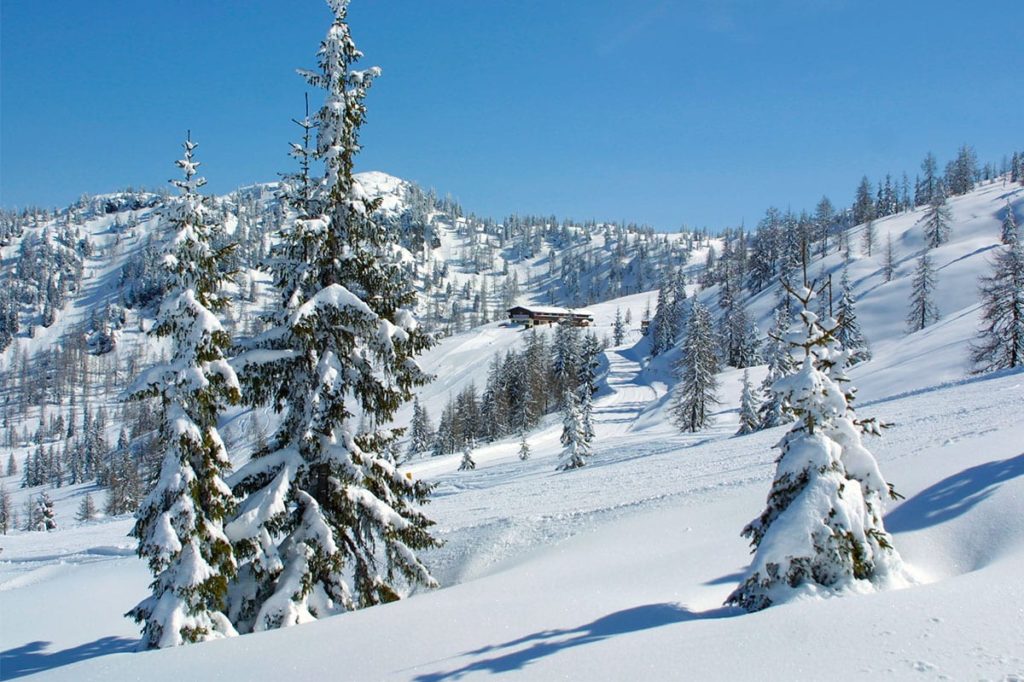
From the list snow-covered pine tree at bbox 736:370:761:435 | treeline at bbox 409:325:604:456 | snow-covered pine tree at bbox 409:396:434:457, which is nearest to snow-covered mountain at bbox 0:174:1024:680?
snow-covered pine tree at bbox 736:370:761:435

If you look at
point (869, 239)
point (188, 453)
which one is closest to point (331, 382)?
point (188, 453)

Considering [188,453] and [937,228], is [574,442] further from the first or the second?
[937,228]

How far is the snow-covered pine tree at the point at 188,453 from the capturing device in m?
11.0

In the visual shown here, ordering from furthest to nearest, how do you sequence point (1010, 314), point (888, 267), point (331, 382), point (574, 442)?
point (888, 267) → point (1010, 314) → point (574, 442) → point (331, 382)

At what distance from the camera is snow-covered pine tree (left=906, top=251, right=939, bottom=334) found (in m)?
83.8

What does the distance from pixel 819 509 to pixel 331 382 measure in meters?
8.05

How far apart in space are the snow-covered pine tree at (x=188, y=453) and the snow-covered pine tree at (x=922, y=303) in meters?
90.3

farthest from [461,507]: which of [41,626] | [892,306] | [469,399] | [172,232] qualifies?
[892,306]

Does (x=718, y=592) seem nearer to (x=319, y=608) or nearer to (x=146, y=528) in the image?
(x=319, y=608)

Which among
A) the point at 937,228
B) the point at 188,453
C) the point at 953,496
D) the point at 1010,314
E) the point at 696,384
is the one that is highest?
the point at 937,228

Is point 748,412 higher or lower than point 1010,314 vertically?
lower

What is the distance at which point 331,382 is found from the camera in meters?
11.4

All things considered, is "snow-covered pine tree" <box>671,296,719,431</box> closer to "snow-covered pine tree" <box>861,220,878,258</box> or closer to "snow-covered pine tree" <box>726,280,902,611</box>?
"snow-covered pine tree" <box>726,280,902,611</box>

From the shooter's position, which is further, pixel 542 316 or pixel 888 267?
pixel 542 316
